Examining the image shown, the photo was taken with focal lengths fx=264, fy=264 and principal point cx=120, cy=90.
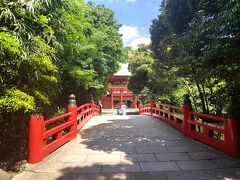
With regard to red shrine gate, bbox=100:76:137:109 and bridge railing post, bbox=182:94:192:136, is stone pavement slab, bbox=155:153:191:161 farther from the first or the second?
red shrine gate, bbox=100:76:137:109

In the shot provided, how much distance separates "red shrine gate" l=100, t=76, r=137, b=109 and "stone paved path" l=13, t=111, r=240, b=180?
31.4m

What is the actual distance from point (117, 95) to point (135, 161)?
3408 cm

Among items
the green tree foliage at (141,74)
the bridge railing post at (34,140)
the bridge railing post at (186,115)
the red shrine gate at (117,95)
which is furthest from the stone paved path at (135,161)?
the red shrine gate at (117,95)

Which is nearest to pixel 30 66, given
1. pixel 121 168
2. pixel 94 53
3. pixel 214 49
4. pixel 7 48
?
pixel 7 48

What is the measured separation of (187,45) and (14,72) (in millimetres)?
4356

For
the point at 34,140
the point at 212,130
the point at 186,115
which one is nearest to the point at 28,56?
the point at 34,140

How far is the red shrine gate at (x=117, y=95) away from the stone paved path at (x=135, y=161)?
3141 cm

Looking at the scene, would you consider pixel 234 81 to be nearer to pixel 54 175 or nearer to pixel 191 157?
pixel 191 157

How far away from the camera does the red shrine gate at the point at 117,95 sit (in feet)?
130

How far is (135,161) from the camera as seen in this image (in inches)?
229

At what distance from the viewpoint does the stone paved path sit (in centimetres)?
495

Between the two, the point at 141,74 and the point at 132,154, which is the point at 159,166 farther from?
the point at 141,74

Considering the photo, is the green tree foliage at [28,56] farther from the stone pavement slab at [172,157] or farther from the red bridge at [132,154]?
the stone pavement slab at [172,157]

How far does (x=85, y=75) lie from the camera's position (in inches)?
473
